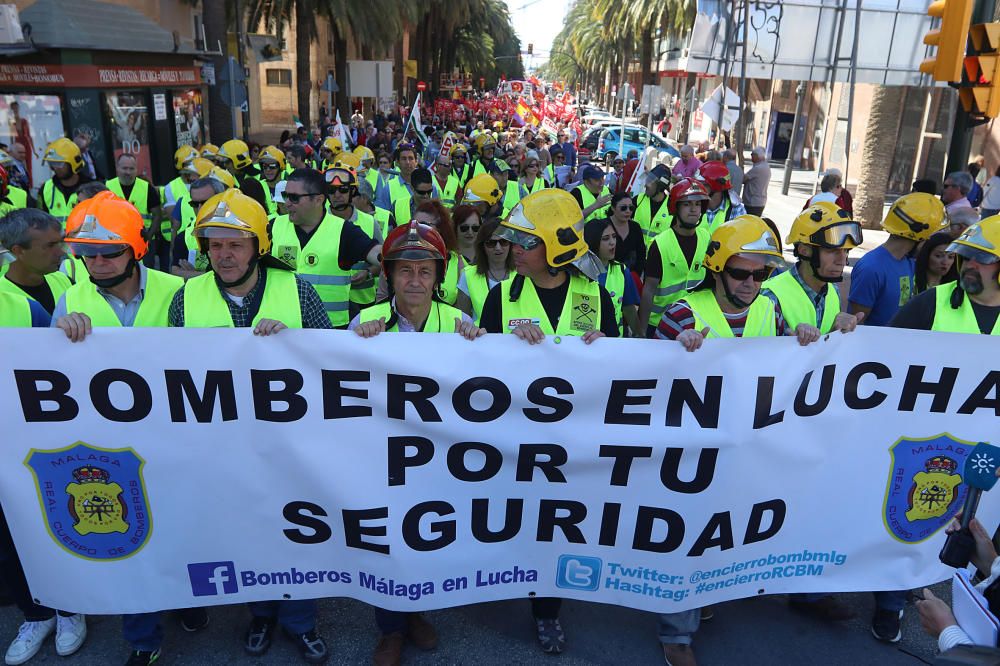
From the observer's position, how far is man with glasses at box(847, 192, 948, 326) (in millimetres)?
4695

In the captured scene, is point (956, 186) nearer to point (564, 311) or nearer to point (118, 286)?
point (564, 311)

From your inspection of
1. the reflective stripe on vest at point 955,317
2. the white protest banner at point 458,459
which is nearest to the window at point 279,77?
the white protest banner at point 458,459

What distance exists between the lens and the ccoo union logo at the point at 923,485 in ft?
11.6

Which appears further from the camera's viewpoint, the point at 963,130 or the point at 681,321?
the point at 963,130

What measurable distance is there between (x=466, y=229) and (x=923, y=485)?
3710 mm

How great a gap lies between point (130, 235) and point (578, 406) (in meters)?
2.10

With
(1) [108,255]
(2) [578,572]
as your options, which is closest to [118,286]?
(1) [108,255]

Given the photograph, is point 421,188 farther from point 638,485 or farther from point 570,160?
point 570,160

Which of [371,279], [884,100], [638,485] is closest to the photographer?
[638,485]

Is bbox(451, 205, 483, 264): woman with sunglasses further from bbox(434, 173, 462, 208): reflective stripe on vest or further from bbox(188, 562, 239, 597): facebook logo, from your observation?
bbox(434, 173, 462, 208): reflective stripe on vest

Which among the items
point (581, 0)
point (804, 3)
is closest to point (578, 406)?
point (804, 3)

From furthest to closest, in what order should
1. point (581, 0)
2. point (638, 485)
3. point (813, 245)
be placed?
point (581, 0) < point (813, 245) < point (638, 485)

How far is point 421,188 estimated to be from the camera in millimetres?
7844

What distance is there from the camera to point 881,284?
15.4ft
